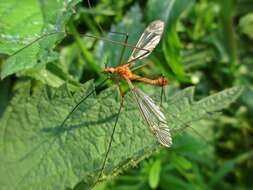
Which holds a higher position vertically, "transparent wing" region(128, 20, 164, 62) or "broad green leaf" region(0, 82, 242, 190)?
"transparent wing" region(128, 20, 164, 62)

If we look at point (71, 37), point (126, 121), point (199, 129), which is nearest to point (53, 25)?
point (126, 121)

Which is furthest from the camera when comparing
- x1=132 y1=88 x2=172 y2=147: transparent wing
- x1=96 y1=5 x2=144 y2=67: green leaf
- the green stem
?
the green stem

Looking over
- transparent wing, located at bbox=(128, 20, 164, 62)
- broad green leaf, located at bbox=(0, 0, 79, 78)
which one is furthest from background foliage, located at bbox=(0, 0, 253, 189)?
transparent wing, located at bbox=(128, 20, 164, 62)

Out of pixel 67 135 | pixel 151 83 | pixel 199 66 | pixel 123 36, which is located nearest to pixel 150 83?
pixel 151 83

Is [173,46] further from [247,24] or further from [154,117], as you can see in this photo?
[247,24]

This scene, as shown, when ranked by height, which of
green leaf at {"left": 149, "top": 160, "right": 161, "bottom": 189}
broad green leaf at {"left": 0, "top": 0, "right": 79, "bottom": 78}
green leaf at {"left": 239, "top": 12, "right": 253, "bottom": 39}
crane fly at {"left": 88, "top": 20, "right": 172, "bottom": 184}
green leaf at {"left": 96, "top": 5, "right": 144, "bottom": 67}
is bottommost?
green leaf at {"left": 149, "top": 160, "right": 161, "bottom": 189}

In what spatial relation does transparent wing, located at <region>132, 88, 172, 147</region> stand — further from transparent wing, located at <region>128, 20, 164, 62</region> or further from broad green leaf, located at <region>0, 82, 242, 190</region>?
transparent wing, located at <region>128, 20, 164, 62</region>

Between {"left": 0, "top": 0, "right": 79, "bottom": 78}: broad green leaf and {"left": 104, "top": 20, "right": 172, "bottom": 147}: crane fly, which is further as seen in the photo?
{"left": 104, "top": 20, "right": 172, "bottom": 147}: crane fly
